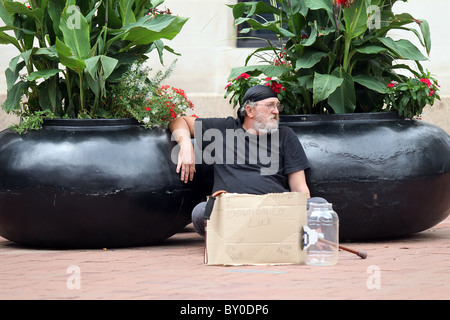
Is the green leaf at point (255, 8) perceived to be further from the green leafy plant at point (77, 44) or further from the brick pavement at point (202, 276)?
the brick pavement at point (202, 276)

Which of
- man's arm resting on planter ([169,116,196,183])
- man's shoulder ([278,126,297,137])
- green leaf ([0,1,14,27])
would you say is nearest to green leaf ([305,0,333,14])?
man's shoulder ([278,126,297,137])

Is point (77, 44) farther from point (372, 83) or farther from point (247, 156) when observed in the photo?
point (372, 83)

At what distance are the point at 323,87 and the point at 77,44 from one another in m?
1.69

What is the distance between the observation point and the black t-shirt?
17.0 feet

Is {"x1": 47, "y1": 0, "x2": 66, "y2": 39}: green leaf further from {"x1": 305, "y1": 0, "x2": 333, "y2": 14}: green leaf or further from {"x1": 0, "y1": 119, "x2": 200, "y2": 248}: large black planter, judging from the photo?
{"x1": 305, "y1": 0, "x2": 333, "y2": 14}: green leaf

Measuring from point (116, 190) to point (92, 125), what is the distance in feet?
1.69

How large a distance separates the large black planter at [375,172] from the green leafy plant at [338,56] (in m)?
0.22

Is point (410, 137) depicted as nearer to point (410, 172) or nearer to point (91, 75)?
point (410, 172)

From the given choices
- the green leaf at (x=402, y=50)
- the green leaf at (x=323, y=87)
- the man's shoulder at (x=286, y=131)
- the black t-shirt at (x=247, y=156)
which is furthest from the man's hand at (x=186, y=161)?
the green leaf at (x=402, y=50)

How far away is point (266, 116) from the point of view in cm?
532

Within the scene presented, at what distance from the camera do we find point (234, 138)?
17.7 feet

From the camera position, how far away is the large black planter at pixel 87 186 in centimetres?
516

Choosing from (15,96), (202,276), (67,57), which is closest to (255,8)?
(67,57)
